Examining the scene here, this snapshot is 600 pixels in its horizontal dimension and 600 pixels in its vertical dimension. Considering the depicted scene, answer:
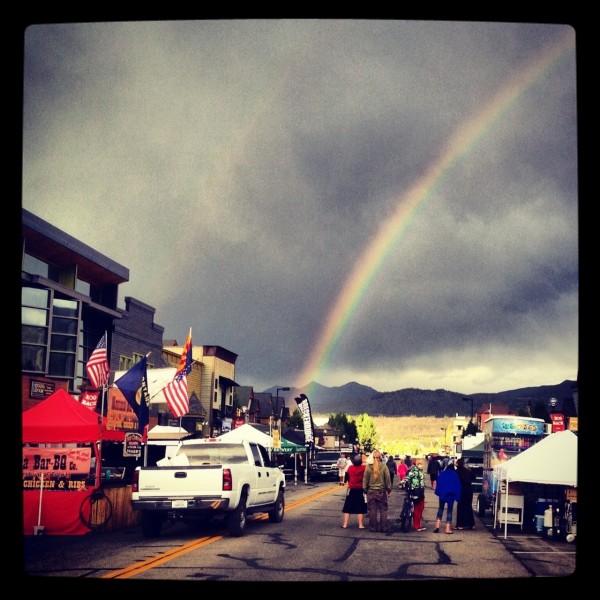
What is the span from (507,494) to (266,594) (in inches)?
491

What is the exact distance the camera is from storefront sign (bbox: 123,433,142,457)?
23.3 metres

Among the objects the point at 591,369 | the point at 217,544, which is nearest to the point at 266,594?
the point at 591,369

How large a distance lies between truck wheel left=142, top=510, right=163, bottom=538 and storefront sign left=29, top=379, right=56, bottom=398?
22.9m

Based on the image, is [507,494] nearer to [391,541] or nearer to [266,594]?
[391,541]

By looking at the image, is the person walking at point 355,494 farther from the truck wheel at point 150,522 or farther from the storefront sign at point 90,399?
A: the storefront sign at point 90,399

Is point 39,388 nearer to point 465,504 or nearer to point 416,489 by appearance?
point 416,489

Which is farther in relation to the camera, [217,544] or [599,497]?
[217,544]

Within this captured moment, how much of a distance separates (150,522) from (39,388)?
23.6 meters

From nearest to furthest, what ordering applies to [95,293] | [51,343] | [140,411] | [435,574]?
[435,574] → [140,411] → [51,343] → [95,293]

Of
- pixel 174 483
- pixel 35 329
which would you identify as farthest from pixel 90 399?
pixel 174 483

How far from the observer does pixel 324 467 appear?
55594 mm

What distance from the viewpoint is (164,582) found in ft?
36.8

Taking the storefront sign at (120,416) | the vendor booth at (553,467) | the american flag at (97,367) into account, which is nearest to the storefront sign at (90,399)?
the american flag at (97,367)

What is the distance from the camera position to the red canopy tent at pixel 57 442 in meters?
18.0
